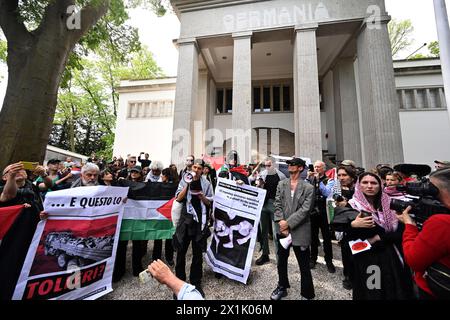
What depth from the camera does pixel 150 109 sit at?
1587 cm

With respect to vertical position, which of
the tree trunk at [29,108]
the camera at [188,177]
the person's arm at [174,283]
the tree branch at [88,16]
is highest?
the tree branch at [88,16]

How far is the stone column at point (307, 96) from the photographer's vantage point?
848 cm

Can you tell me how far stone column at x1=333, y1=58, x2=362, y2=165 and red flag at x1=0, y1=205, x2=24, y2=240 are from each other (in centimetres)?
1352

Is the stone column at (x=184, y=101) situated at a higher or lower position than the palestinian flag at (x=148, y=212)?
higher

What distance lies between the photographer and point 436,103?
41.1 feet

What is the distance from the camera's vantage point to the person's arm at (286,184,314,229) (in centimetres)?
264

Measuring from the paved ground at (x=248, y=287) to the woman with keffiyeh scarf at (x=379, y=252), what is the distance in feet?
3.32

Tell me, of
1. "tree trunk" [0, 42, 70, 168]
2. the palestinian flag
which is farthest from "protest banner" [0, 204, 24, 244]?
"tree trunk" [0, 42, 70, 168]

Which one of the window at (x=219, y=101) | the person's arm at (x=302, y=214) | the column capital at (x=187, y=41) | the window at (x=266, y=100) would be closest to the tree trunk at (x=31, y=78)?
the column capital at (x=187, y=41)

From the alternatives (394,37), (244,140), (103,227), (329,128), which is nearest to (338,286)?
(103,227)

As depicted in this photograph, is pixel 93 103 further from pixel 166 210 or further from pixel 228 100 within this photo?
pixel 166 210

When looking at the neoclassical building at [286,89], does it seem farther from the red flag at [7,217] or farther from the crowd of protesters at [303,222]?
the red flag at [7,217]

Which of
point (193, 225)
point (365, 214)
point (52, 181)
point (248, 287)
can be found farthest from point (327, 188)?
point (52, 181)

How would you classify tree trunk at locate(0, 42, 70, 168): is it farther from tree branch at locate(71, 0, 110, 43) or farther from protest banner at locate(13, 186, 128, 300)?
protest banner at locate(13, 186, 128, 300)
